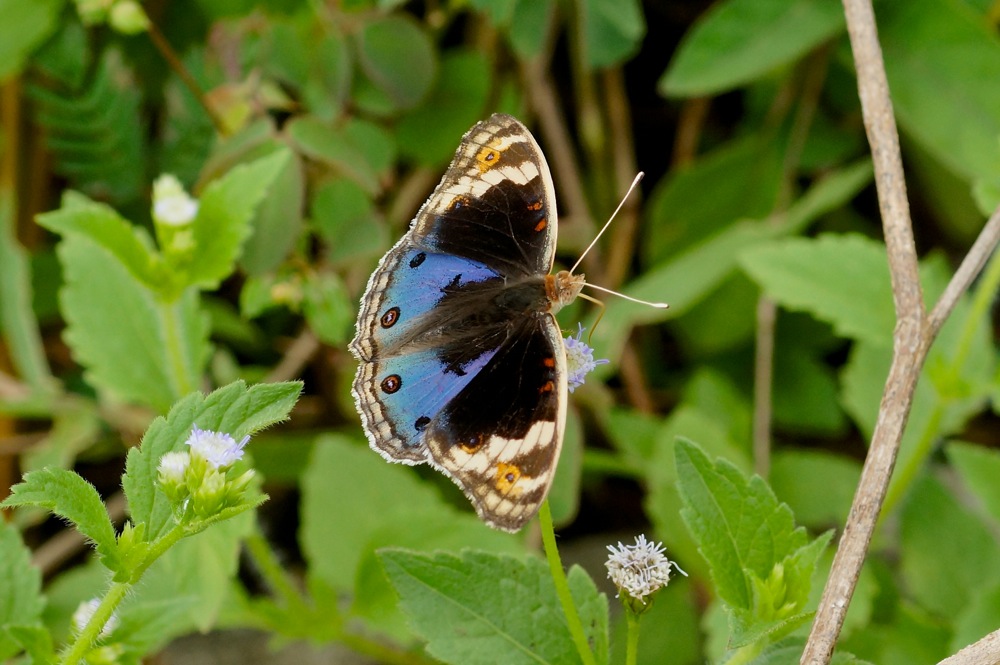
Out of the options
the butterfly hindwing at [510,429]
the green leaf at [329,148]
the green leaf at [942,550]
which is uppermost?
the green leaf at [329,148]

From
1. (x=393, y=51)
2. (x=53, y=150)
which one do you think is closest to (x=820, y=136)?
(x=393, y=51)

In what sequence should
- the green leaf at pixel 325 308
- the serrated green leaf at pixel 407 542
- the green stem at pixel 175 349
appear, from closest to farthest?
the green stem at pixel 175 349 < the serrated green leaf at pixel 407 542 < the green leaf at pixel 325 308

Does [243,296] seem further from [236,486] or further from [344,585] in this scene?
[236,486]

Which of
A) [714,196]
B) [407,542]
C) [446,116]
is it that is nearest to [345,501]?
[407,542]

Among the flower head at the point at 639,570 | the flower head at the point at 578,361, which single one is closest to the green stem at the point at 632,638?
the flower head at the point at 639,570

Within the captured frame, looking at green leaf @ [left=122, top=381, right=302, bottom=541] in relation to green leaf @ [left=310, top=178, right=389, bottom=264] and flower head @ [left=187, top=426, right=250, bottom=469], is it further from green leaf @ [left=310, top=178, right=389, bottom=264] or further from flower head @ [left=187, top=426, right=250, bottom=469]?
green leaf @ [left=310, top=178, right=389, bottom=264]

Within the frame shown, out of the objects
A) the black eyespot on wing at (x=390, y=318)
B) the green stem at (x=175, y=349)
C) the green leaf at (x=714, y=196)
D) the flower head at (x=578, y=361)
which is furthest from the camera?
the green leaf at (x=714, y=196)

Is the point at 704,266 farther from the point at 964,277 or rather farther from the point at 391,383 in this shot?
the point at 391,383

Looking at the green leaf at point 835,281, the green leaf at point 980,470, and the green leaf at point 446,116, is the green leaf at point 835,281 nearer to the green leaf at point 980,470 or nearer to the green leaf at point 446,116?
the green leaf at point 980,470
